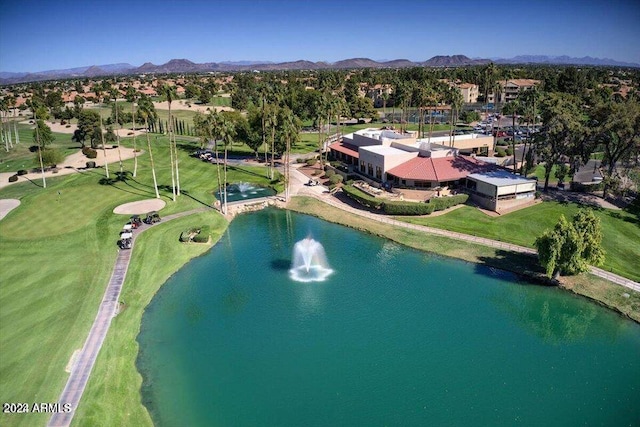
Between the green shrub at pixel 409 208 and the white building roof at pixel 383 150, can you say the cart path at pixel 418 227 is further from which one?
the white building roof at pixel 383 150

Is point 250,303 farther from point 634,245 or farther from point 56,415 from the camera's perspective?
point 634,245

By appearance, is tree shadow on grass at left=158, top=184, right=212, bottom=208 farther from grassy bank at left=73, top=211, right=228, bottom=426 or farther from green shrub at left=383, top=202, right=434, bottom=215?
green shrub at left=383, top=202, right=434, bottom=215

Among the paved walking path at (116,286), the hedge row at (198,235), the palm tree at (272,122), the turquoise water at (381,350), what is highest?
the palm tree at (272,122)

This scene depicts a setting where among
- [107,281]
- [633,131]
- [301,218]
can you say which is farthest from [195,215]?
[633,131]

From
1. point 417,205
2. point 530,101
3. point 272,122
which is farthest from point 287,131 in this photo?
point 530,101

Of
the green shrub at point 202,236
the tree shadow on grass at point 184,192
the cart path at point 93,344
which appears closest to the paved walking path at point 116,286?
the cart path at point 93,344

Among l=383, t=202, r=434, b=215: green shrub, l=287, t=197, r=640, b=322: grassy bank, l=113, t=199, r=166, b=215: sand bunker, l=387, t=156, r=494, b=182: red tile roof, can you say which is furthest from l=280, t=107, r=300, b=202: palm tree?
l=113, t=199, r=166, b=215: sand bunker

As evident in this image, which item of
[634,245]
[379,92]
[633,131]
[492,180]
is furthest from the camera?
[379,92]
